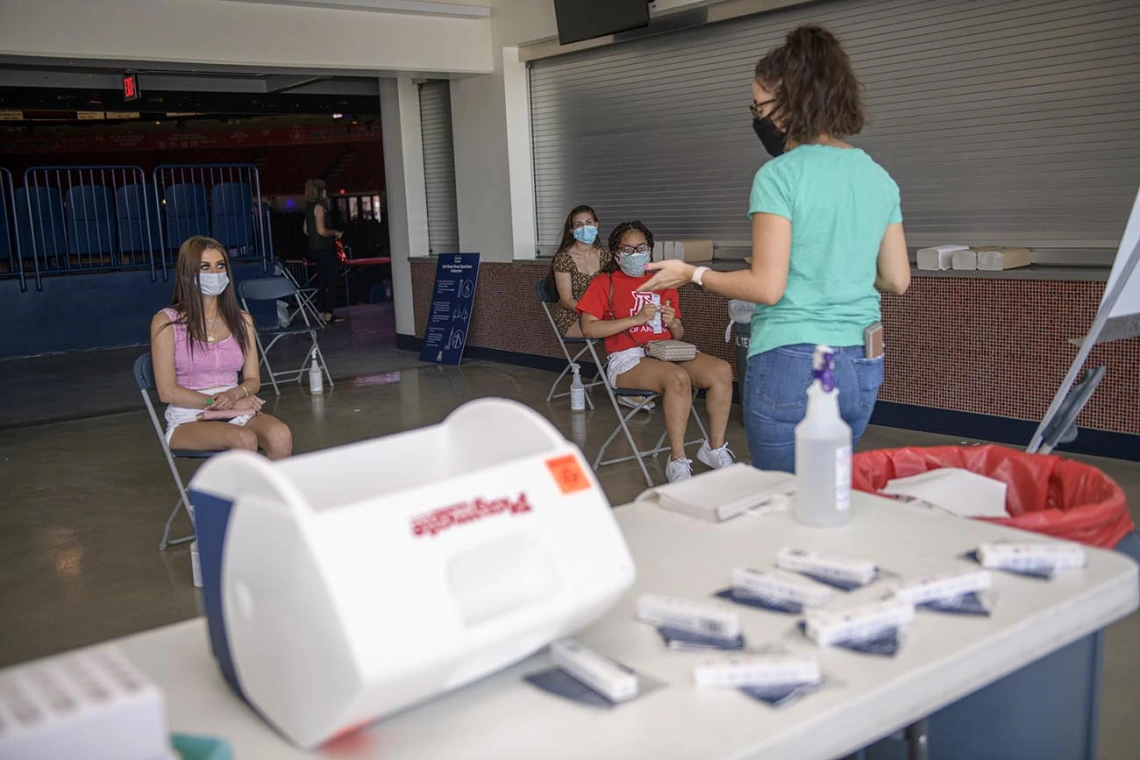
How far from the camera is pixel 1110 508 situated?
185 centimetres

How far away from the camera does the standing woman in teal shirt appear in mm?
2189

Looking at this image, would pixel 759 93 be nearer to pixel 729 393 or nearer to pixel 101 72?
pixel 729 393

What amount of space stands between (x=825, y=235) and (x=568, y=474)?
3.66 feet

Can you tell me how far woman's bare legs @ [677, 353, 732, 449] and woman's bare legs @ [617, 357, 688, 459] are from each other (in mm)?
41

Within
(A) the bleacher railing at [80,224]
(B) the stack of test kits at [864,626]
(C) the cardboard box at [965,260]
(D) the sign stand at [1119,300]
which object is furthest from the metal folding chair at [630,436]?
(A) the bleacher railing at [80,224]

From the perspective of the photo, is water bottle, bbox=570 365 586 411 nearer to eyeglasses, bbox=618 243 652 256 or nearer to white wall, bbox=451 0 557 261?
eyeglasses, bbox=618 243 652 256

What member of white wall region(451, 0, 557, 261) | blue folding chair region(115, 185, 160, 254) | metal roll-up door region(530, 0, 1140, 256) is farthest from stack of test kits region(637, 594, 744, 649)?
blue folding chair region(115, 185, 160, 254)

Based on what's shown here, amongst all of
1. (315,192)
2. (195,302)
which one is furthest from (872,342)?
(315,192)

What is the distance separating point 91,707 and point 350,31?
7347mm

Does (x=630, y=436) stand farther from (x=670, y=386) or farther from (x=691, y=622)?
(x=691, y=622)

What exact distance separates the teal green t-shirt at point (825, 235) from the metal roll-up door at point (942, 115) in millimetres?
3266

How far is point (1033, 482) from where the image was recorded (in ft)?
7.25

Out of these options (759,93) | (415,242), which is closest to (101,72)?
(415,242)

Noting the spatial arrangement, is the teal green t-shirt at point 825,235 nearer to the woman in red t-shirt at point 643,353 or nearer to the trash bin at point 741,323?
the woman in red t-shirt at point 643,353
